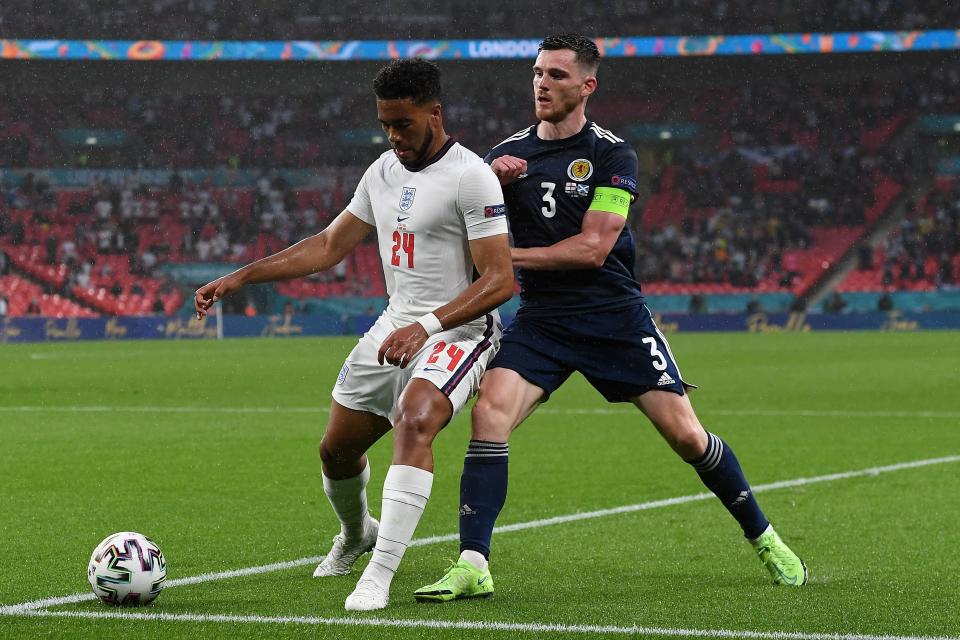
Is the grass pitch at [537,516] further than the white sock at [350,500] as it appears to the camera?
No

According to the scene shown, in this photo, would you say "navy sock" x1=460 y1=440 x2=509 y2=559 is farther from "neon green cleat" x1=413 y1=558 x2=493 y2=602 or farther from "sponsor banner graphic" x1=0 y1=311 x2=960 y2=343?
"sponsor banner graphic" x1=0 y1=311 x2=960 y2=343

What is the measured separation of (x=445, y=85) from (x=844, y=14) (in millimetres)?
12163

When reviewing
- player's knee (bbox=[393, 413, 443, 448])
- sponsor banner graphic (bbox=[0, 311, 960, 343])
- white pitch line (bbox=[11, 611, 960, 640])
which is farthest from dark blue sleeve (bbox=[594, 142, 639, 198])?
sponsor banner graphic (bbox=[0, 311, 960, 343])

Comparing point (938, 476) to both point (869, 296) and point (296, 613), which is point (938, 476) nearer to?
point (296, 613)

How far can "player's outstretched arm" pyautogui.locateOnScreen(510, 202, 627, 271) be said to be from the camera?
5152 mm

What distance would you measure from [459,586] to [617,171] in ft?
5.50

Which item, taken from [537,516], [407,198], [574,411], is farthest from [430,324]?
[574,411]

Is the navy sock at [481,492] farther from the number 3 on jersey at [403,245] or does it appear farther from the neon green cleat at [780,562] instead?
the neon green cleat at [780,562]

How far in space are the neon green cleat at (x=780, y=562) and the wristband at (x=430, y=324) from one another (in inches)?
61.5

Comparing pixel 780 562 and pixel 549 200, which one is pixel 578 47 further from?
pixel 780 562

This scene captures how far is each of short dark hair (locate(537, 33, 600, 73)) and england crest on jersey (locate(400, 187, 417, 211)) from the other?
84cm

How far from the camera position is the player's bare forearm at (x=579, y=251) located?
5.15 metres

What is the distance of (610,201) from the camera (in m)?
5.27

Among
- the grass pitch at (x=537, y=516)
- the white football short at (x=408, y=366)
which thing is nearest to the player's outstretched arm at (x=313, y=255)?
the white football short at (x=408, y=366)
